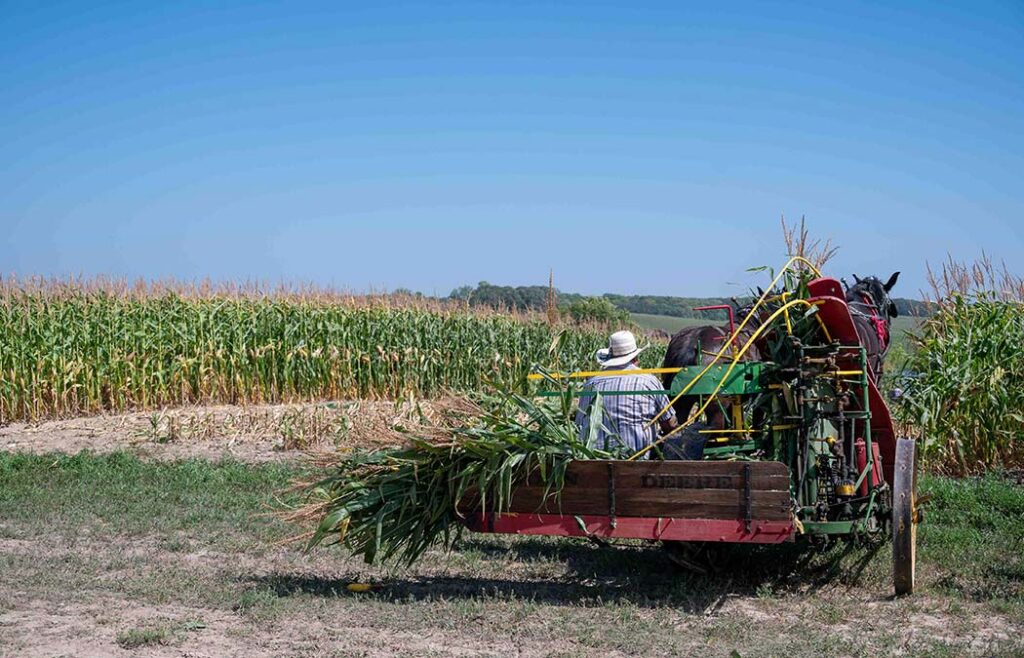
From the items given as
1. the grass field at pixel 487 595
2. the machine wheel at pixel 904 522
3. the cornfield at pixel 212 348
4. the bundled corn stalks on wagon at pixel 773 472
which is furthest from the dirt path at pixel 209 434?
the machine wheel at pixel 904 522

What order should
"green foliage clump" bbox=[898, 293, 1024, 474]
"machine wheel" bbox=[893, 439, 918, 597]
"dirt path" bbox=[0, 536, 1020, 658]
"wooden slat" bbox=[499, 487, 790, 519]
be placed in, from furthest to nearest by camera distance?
"green foliage clump" bbox=[898, 293, 1024, 474], "machine wheel" bbox=[893, 439, 918, 597], "wooden slat" bbox=[499, 487, 790, 519], "dirt path" bbox=[0, 536, 1020, 658]

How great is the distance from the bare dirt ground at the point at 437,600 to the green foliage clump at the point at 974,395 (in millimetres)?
4213

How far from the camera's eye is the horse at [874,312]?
33.2 ft

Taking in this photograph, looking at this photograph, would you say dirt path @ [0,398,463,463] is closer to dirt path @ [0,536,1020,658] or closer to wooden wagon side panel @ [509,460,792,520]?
dirt path @ [0,536,1020,658]

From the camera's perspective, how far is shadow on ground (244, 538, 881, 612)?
6.97 meters

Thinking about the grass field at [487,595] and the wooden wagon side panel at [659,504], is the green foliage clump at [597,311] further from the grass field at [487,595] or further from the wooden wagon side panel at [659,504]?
the wooden wagon side panel at [659,504]

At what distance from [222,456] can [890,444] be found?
9.61 m

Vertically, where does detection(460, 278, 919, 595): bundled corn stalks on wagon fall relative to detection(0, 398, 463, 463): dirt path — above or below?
above

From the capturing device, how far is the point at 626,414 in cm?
714

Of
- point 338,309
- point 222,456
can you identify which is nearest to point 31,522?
point 222,456

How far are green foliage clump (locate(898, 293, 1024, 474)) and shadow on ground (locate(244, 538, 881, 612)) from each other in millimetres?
4101

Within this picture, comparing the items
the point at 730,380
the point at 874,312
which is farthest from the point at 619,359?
the point at 874,312

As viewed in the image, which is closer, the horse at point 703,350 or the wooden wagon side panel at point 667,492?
the wooden wagon side panel at point 667,492

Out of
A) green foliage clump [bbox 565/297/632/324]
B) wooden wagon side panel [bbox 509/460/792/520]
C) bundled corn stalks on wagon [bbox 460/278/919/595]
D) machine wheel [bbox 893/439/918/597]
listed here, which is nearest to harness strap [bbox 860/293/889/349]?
bundled corn stalks on wagon [bbox 460/278/919/595]
